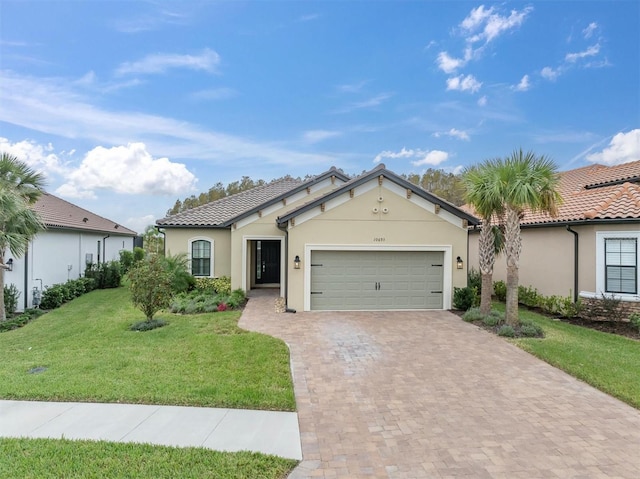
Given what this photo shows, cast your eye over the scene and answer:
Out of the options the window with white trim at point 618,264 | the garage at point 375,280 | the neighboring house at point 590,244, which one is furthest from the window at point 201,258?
the window with white trim at point 618,264

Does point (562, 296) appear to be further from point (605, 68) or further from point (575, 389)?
point (605, 68)

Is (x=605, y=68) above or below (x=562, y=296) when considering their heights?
above

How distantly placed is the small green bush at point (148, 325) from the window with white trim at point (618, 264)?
1401 centimetres

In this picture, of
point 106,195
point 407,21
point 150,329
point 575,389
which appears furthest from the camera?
point 106,195

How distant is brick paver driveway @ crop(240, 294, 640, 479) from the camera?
4109 mm

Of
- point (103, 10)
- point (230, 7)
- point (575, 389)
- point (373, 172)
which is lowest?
point (575, 389)

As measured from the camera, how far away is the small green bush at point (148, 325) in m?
10.3

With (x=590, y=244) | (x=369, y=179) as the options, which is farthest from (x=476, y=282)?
(x=369, y=179)

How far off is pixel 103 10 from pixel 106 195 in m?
13.5

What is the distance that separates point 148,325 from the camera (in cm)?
1041

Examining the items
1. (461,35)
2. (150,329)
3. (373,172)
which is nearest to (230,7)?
(373,172)

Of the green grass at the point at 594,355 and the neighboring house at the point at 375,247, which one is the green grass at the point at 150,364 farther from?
the green grass at the point at 594,355

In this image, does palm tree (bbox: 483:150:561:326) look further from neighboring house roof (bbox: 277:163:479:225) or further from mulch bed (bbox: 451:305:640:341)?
mulch bed (bbox: 451:305:640:341)

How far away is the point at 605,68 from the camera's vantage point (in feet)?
54.4
